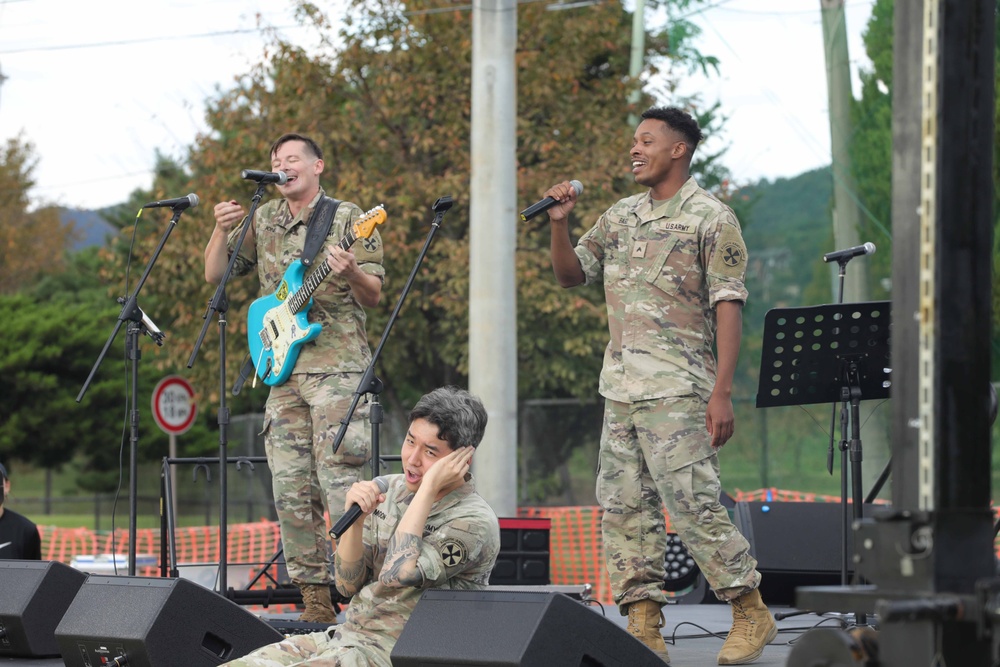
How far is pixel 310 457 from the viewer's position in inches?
224

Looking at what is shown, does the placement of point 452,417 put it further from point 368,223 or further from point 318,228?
point 318,228

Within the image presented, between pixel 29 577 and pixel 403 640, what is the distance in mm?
2369

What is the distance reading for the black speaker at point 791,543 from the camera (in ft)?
22.9

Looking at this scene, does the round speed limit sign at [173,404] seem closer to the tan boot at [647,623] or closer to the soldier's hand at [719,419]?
the tan boot at [647,623]

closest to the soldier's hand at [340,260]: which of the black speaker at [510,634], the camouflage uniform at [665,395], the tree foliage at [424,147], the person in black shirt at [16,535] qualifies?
the camouflage uniform at [665,395]

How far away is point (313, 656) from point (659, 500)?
1480 millimetres

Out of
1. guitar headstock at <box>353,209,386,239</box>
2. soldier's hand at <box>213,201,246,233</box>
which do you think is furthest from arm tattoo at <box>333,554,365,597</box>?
soldier's hand at <box>213,201,246,233</box>

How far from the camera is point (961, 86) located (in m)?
2.54

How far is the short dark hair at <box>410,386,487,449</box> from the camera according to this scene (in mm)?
4055

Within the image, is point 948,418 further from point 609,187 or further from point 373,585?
point 609,187

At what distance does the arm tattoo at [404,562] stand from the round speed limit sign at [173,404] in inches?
435

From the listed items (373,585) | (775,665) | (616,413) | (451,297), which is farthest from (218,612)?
(451,297)

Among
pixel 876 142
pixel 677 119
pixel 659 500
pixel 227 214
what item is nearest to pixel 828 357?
pixel 659 500

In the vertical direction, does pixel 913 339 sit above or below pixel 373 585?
above
